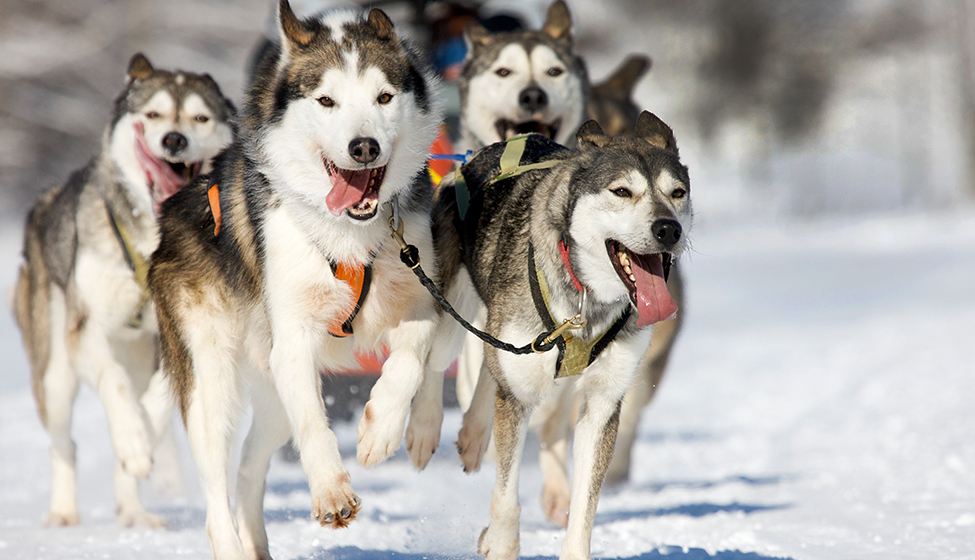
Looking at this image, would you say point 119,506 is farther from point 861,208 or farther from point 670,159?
point 861,208

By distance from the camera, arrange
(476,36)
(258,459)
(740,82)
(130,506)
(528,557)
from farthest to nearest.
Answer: (740,82) → (476,36) → (130,506) → (258,459) → (528,557)

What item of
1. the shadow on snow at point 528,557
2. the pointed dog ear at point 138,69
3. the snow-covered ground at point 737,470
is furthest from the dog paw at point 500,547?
the pointed dog ear at point 138,69

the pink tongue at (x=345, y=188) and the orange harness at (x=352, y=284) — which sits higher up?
the pink tongue at (x=345, y=188)

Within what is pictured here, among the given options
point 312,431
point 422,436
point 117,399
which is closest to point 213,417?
point 312,431

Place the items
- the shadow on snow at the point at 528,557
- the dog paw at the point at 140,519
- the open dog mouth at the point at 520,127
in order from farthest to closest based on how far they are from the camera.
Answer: the open dog mouth at the point at 520,127
the dog paw at the point at 140,519
the shadow on snow at the point at 528,557

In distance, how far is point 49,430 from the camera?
15.0 feet

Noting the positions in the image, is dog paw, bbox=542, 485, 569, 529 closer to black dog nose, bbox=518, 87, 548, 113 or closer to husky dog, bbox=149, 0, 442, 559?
husky dog, bbox=149, 0, 442, 559

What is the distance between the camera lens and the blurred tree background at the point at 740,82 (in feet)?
71.3

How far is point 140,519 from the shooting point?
4055mm

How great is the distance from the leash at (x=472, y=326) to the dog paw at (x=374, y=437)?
36 centimetres

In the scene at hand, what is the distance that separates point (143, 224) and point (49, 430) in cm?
113

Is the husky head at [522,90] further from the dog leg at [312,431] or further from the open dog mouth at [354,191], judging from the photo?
the dog leg at [312,431]

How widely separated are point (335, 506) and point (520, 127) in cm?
245

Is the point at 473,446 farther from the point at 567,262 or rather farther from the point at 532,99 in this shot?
the point at 532,99
